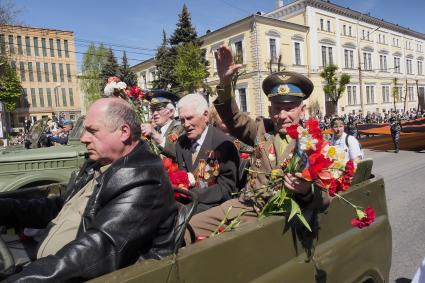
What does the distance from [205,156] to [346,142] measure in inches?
178

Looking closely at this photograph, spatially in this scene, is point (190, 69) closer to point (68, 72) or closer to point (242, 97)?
point (242, 97)

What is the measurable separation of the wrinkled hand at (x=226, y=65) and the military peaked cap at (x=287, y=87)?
45 centimetres

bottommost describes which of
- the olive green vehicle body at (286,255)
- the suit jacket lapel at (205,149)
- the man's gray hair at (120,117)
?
the olive green vehicle body at (286,255)

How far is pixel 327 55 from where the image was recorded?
47062mm

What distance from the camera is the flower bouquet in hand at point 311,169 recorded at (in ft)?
6.70

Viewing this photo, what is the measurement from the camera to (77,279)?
1613mm

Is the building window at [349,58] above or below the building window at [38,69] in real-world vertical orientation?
below

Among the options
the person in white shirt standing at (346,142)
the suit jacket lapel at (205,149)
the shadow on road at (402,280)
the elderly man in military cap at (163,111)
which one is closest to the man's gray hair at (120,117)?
the suit jacket lapel at (205,149)

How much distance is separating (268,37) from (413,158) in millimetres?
29737

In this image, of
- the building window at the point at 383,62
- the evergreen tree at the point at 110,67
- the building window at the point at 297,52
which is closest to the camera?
the evergreen tree at the point at 110,67

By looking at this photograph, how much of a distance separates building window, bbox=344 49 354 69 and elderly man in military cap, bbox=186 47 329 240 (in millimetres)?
50965

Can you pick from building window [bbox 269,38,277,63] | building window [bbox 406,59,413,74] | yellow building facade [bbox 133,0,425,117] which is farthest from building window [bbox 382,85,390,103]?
building window [bbox 269,38,277,63]

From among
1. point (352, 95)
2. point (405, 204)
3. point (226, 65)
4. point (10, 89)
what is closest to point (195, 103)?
point (226, 65)

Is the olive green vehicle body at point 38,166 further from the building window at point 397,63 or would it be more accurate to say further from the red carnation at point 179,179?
the building window at point 397,63
